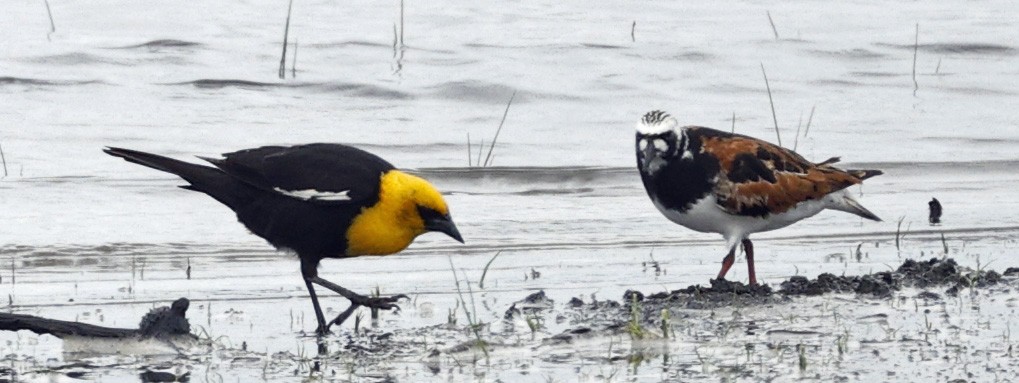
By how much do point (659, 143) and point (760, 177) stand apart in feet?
1.65

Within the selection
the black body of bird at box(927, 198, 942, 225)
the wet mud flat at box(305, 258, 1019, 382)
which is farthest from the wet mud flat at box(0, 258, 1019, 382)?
the black body of bird at box(927, 198, 942, 225)

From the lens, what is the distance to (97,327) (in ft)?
20.5

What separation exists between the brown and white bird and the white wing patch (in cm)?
160

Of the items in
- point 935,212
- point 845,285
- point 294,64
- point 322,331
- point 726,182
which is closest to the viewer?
point 322,331

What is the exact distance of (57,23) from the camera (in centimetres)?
1872

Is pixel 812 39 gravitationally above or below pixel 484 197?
above

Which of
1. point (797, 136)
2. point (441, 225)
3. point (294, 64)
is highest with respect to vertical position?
point (294, 64)

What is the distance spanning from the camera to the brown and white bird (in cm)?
793

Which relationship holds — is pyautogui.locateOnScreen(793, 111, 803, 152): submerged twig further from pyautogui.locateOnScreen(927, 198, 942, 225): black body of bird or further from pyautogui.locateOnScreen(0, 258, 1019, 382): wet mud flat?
pyautogui.locateOnScreen(0, 258, 1019, 382): wet mud flat

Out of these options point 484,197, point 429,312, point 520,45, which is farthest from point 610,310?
point 520,45

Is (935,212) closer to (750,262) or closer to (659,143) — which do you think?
(750,262)

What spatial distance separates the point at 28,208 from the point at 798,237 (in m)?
4.75

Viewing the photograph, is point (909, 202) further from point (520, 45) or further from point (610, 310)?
point (520, 45)

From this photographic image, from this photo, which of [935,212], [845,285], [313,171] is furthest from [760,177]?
[935,212]
